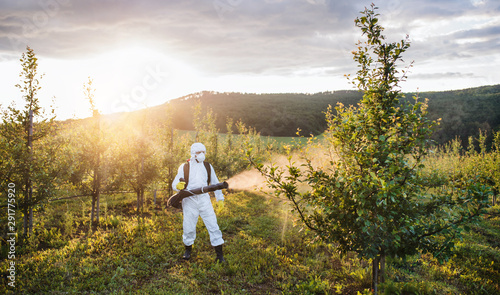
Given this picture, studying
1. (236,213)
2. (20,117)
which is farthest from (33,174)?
(236,213)

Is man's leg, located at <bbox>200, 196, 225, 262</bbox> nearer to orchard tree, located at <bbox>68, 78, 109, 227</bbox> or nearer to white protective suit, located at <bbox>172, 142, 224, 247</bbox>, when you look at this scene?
white protective suit, located at <bbox>172, 142, 224, 247</bbox>

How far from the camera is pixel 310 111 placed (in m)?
109

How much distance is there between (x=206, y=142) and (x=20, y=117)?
1306 cm

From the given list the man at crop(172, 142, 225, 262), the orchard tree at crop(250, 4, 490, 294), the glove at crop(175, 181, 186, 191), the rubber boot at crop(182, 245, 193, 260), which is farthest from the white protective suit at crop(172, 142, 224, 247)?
the orchard tree at crop(250, 4, 490, 294)

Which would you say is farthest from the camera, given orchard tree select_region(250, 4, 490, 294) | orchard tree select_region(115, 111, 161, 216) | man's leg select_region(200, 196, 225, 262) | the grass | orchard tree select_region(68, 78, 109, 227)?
orchard tree select_region(115, 111, 161, 216)

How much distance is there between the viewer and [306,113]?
104688 mm

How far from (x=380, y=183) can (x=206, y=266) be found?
222 inches

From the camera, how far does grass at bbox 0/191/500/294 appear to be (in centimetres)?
658

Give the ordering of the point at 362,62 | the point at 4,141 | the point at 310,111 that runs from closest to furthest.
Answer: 1. the point at 362,62
2. the point at 4,141
3. the point at 310,111

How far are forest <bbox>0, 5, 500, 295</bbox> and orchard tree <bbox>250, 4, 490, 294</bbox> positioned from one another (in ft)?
0.09

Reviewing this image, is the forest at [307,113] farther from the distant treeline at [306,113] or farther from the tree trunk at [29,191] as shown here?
the tree trunk at [29,191]

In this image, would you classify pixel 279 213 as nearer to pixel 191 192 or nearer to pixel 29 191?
pixel 191 192

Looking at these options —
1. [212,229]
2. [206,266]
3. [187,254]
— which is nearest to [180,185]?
[212,229]

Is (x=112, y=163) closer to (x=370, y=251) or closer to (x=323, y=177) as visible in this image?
(x=323, y=177)
